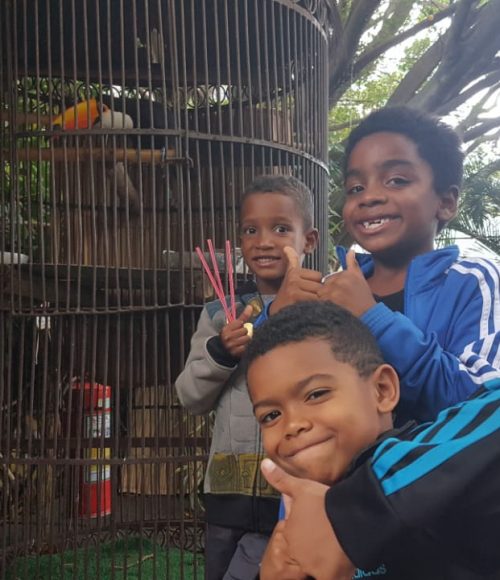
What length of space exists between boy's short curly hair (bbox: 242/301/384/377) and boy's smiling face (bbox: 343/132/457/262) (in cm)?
31

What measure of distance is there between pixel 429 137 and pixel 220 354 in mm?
713

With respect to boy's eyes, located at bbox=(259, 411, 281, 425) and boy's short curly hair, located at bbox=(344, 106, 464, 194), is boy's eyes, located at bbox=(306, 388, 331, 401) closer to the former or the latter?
boy's eyes, located at bbox=(259, 411, 281, 425)

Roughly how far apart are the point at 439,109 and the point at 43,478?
4.11 meters

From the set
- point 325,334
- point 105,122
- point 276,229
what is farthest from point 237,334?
point 105,122

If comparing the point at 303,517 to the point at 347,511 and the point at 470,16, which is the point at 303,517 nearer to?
the point at 347,511

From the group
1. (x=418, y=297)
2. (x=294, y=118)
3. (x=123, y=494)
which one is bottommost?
(x=123, y=494)

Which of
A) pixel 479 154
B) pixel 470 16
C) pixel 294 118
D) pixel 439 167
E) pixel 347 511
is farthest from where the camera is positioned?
pixel 479 154

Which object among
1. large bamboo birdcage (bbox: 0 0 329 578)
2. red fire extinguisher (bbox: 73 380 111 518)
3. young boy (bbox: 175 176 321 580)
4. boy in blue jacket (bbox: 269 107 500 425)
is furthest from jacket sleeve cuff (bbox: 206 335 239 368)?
red fire extinguisher (bbox: 73 380 111 518)

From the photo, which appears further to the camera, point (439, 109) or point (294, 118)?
point (439, 109)

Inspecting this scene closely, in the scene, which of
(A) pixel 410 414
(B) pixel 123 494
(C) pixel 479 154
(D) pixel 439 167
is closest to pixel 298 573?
(A) pixel 410 414

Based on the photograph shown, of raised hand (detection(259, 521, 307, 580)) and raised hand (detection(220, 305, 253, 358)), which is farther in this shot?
raised hand (detection(220, 305, 253, 358))

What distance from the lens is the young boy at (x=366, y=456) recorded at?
0.88 m

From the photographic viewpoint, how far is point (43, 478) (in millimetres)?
2994

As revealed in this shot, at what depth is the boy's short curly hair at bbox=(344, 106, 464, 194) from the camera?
5.02ft
